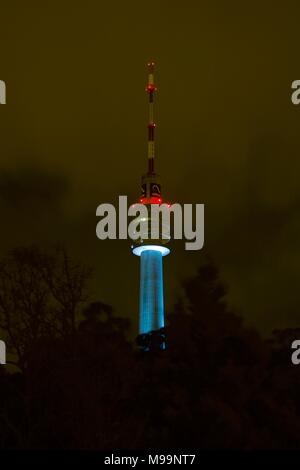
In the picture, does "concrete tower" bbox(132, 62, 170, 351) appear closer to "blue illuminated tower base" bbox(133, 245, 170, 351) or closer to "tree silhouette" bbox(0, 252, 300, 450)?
"blue illuminated tower base" bbox(133, 245, 170, 351)

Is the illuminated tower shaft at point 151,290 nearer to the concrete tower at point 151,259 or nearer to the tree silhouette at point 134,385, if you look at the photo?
the concrete tower at point 151,259

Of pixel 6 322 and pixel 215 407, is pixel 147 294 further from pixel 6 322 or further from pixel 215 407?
pixel 215 407

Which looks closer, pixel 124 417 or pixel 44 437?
pixel 44 437

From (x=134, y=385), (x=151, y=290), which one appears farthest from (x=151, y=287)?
(x=134, y=385)

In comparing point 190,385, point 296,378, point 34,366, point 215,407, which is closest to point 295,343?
point 296,378

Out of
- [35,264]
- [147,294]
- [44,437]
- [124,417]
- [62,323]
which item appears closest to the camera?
[44,437]

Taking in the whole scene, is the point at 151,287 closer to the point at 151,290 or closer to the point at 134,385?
the point at 151,290

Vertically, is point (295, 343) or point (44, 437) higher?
point (295, 343)
